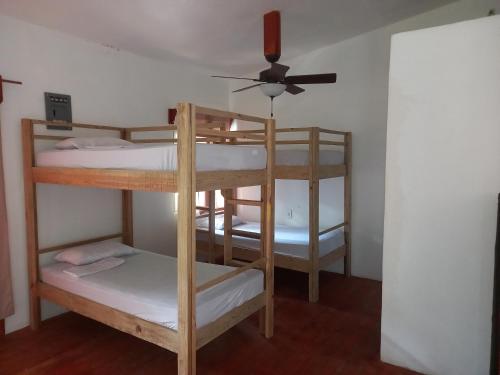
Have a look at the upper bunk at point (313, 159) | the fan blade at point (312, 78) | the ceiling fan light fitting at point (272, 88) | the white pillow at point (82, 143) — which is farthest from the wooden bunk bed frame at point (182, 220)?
the upper bunk at point (313, 159)

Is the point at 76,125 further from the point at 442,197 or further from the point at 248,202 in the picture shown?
the point at 442,197

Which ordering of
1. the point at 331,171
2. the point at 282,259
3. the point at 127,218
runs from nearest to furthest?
the point at 127,218
the point at 282,259
the point at 331,171

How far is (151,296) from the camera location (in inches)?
92.8

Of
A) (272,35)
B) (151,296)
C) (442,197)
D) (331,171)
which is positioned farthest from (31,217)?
(442,197)

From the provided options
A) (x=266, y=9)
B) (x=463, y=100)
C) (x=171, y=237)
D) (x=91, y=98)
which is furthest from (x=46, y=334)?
(x=463, y=100)

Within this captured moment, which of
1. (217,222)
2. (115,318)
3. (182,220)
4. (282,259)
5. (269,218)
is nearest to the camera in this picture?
(182,220)

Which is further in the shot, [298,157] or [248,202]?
[298,157]

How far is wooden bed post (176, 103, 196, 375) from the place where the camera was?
2.02 m

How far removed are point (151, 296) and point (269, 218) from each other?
1041 millimetres

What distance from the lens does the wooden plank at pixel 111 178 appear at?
210 centimetres

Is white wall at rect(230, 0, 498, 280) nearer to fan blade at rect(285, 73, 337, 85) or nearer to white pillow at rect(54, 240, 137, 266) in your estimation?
fan blade at rect(285, 73, 337, 85)

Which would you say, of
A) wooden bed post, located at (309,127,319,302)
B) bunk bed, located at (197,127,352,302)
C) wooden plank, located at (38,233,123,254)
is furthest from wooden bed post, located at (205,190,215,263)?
wooden bed post, located at (309,127,319,302)

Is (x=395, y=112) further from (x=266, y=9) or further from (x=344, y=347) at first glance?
(x=344, y=347)

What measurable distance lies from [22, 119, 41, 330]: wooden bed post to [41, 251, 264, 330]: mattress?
0.10 metres
